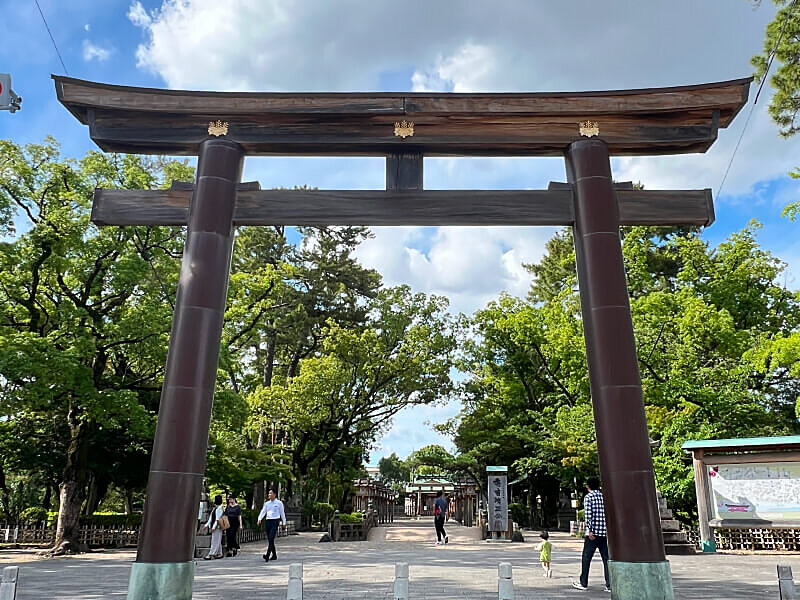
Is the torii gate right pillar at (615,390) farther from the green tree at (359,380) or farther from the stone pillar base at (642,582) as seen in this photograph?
the green tree at (359,380)

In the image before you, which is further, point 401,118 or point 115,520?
point 115,520

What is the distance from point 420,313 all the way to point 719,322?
13.4m

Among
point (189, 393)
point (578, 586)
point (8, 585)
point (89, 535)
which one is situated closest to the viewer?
point (8, 585)

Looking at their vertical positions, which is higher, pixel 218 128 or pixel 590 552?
pixel 218 128

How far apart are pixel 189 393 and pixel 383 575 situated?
591cm

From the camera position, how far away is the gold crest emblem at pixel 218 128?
897 cm

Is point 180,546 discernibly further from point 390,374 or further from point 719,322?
point 719,322

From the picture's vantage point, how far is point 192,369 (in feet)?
25.1

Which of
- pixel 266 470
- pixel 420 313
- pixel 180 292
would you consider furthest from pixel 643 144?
pixel 420 313

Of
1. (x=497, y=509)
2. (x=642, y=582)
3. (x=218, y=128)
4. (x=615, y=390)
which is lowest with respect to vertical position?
(x=642, y=582)

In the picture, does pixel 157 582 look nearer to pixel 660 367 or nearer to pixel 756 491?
pixel 756 491

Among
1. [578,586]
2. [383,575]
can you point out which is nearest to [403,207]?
[578,586]

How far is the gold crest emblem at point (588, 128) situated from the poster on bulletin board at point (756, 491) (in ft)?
42.9

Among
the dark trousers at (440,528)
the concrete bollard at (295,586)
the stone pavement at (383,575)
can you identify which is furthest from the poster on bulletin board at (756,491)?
the concrete bollard at (295,586)
